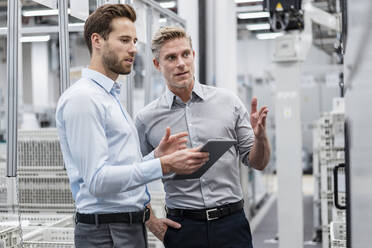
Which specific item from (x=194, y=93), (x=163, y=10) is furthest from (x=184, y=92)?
(x=163, y=10)

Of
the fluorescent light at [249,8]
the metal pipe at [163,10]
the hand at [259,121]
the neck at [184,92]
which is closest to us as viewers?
the hand at [259,121]

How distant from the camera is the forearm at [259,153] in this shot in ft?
7.29

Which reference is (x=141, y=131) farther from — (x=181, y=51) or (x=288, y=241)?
(x=288, y=241)

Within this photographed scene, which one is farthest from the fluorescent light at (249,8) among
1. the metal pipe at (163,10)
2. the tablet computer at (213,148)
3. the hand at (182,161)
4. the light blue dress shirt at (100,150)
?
the hand at (182,161)

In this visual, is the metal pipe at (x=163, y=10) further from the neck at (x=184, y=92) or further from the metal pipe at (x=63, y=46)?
the neck at (x=184, y=92)

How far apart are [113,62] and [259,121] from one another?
0.71m

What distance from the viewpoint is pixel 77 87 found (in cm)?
180

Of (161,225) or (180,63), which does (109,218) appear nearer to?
(161,225)

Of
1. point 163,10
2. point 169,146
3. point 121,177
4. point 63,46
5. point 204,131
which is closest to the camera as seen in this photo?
point 121,177

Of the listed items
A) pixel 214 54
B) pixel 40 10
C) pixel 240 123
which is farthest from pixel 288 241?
pixel 40 10

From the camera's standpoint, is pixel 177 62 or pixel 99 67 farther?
pixel 177 62

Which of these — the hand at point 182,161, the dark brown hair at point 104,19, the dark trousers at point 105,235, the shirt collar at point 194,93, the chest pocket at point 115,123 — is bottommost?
the dark trousers at point 105,235

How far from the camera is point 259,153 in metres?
2.26

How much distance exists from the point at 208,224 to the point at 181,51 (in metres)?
0.85
